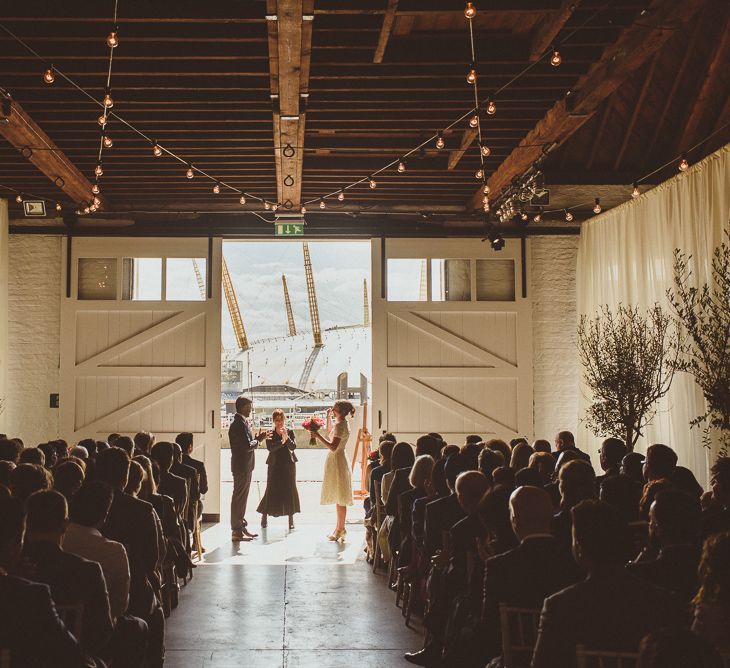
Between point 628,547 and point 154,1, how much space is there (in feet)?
15.4

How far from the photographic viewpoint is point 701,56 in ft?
31.9

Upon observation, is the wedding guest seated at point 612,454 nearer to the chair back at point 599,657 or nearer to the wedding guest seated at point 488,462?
the wedding guest seated at point 488,462

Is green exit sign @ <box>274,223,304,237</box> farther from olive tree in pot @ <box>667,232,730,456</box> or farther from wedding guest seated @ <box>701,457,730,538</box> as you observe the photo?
wedding guest seated @ <box>701,457,730,538</box>

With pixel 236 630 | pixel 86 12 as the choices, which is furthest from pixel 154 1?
pixel 236 630

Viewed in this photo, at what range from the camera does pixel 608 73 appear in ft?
20.7

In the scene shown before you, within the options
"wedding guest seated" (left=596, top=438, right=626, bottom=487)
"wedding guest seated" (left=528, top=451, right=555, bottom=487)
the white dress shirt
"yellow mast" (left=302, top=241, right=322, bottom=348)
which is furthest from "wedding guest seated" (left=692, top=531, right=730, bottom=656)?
"yellow mast" (left=302, top=241, right=322, bottom=348)

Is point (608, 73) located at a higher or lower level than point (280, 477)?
higher

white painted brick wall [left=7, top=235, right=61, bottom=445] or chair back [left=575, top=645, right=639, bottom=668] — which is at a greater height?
white painted brick wall [left=7, top=235, right=61, bottom=445]

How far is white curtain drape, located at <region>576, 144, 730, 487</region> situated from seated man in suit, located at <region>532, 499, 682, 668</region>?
6180mm

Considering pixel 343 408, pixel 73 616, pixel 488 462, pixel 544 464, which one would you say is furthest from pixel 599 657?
pixel 343 408

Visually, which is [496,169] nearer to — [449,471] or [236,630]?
[449,471]

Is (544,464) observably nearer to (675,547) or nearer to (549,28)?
(675,547)

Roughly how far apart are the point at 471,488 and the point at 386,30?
3216 mm

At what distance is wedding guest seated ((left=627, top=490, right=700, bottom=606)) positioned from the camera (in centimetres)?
332
